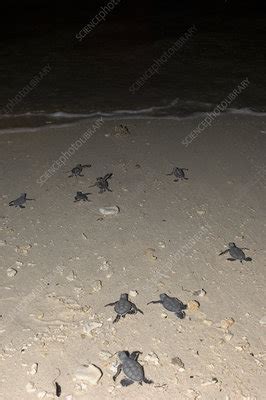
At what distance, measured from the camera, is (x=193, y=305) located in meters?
2.65

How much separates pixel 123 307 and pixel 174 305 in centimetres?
31

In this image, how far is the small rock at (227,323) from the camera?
251 centimetres

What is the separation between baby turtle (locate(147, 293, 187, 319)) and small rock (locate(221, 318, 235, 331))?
9.3 inches

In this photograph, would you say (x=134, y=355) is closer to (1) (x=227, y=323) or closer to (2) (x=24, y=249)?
(1) (x=227, y=323)

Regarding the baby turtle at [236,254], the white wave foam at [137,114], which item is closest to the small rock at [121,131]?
the white wave foam at [137,114]

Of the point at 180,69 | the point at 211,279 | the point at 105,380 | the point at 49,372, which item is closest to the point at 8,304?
the point at 49,372

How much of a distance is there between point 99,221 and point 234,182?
1362 mm

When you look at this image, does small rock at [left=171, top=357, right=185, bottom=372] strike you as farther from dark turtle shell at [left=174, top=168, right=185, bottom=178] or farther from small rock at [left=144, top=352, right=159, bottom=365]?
→ dark turtle shell at [left=174, top=168, right=185, bottom=178]

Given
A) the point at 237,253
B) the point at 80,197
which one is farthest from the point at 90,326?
the point at 80,197

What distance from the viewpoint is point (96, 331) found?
2.49 m

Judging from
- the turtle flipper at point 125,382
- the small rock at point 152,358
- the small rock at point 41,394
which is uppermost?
the small rock at point 152,358

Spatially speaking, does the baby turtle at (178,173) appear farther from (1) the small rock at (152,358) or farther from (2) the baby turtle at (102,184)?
(1) the small rock at (152,358)

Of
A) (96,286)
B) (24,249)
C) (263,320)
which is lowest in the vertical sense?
(24,249)

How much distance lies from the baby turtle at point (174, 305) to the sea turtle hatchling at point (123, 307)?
0.16 m
